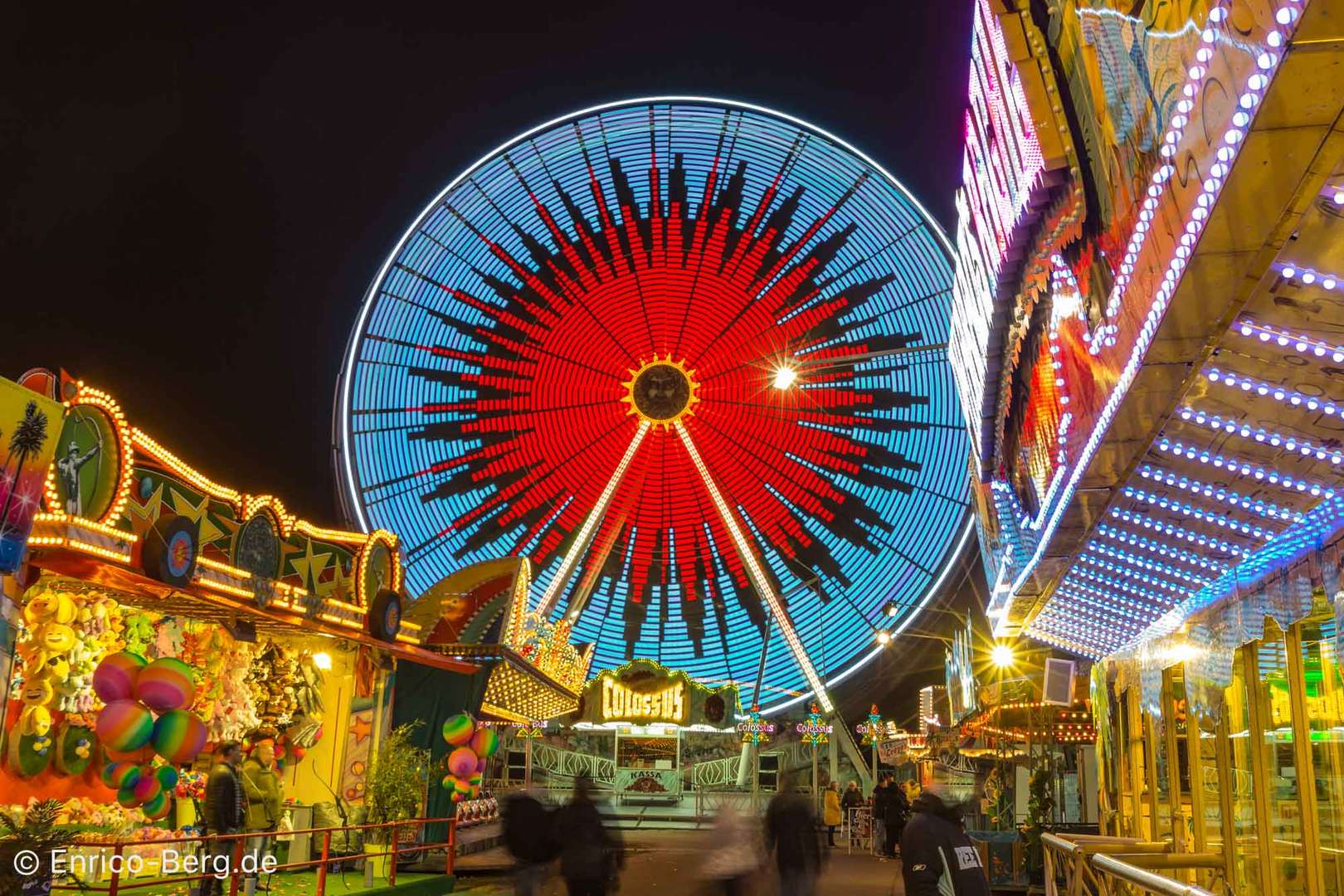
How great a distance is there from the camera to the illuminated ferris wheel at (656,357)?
27.2 metres

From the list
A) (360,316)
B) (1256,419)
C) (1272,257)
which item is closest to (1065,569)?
(1256,419)

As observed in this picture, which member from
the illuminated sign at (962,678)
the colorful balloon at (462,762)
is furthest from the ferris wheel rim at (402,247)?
the colorful balloon at (462,762)

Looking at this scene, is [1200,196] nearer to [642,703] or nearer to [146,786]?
[146,786]

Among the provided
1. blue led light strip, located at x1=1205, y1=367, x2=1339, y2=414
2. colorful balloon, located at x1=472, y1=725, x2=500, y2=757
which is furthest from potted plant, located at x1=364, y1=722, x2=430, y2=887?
blue led light strip, located at x1=1205, y1=367, x2=1339, y2=414

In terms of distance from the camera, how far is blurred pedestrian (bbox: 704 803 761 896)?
7227 mm

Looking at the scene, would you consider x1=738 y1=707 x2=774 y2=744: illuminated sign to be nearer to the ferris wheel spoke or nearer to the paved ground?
the ferris wheel spoke

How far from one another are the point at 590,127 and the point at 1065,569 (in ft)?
70.0

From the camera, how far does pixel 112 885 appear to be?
7.38m

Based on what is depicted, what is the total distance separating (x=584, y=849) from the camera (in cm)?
746

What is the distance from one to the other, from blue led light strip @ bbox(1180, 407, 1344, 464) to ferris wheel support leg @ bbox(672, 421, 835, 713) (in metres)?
22.2

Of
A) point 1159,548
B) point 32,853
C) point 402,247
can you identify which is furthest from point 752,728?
point 32,853

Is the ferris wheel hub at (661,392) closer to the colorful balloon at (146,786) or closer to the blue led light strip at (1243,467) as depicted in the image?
the colorful balloon at (146,786)

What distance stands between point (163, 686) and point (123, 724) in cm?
41

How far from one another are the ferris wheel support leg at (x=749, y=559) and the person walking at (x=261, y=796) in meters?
17.3
